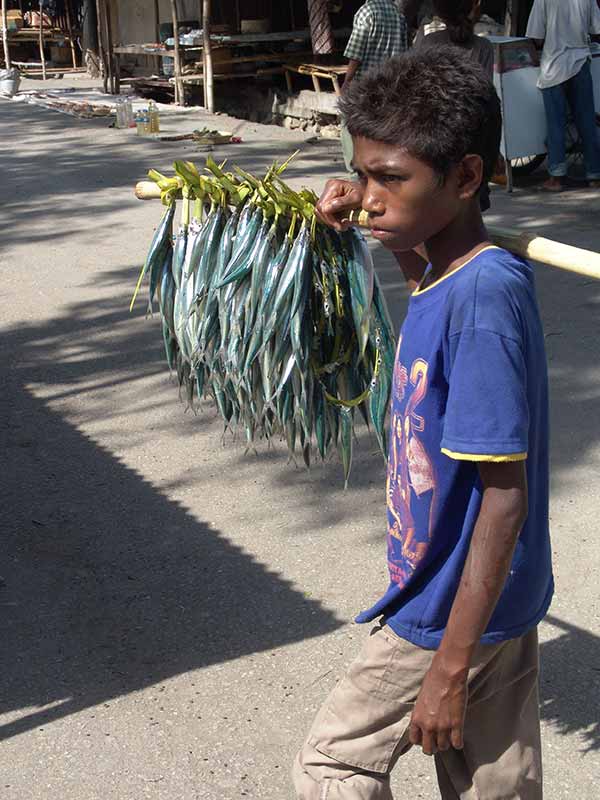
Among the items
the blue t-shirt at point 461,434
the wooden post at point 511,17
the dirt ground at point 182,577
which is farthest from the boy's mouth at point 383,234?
the wooden post at point 511,17

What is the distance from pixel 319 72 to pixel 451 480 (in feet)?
45.2

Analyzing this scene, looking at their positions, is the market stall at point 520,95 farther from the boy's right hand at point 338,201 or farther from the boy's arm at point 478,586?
the boy's arm at point 478,586

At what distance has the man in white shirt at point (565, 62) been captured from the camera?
8.55m

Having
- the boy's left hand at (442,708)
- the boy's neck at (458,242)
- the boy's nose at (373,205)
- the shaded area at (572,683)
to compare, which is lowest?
the shaded area at (572,683)

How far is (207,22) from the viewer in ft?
50.2

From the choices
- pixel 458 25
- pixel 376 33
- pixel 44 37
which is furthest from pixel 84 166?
pixel 44 37

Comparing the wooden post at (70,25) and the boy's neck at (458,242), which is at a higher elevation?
the wooden post at (70,25)

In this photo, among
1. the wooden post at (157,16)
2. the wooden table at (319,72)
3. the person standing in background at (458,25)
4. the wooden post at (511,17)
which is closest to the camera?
the person standing in background at (458,25)

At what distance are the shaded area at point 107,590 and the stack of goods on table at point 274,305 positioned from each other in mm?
875

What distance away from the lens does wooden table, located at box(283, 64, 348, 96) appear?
14.2 m

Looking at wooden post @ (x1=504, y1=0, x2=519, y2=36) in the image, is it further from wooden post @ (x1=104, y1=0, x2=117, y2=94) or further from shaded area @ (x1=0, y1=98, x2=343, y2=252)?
wooden post @ (x1=104, y1=0, x2=117, y2=94)

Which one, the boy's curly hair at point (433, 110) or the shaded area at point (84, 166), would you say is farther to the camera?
the shaded area at point (84, 166)

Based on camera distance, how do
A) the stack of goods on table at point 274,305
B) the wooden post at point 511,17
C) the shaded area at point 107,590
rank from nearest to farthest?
1. the stack of goods on table at point 274,305
2. the shaded area at point 107,590
3. the wooden post at point 511,17

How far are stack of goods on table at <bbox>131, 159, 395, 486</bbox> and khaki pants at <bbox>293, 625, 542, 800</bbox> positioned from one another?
79cm
